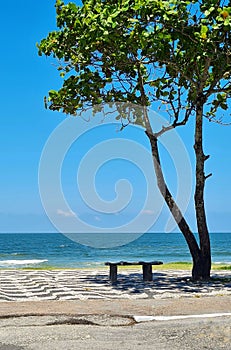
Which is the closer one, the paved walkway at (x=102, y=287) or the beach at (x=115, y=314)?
the beach at (x=115, y=314)

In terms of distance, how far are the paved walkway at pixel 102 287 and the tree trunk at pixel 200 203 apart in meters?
0.44

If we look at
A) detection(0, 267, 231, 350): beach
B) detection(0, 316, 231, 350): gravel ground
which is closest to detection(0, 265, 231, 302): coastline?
detection(0, 267, 231, 350): beach

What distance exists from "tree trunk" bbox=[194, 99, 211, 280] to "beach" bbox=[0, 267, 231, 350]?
0.45m

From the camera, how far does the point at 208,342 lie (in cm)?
753

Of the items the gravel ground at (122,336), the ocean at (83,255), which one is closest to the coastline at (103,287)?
the gravel ground at (122,336)

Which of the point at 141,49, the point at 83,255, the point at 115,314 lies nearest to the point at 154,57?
the point at 141,49

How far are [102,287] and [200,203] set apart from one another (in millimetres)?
3502

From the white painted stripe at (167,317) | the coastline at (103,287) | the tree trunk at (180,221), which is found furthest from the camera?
the tree trunk at (180,221)

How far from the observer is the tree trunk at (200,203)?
50.7ft

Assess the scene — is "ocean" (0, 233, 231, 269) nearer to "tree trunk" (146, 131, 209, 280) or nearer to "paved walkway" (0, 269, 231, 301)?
"paved walkway" (0, 269, 231, 301)

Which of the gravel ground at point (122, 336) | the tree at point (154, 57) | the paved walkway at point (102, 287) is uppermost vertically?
the tree at point (154, 57)

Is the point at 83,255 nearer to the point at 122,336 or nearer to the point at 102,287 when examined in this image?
the point at 102,287

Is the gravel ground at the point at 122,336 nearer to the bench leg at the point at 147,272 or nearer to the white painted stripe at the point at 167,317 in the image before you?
the white painted stripe at the point at 167,317

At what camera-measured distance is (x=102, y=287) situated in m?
14.6
